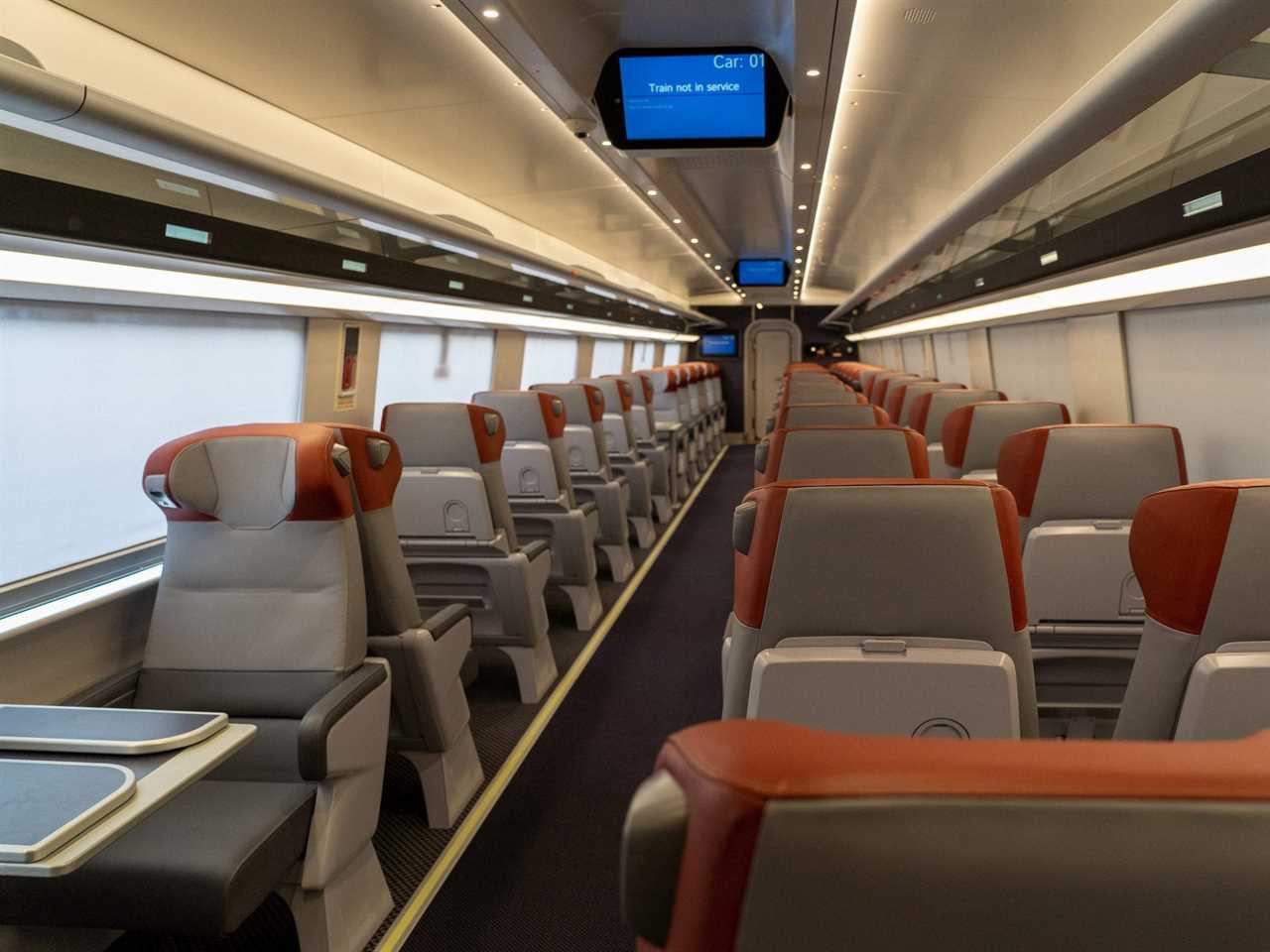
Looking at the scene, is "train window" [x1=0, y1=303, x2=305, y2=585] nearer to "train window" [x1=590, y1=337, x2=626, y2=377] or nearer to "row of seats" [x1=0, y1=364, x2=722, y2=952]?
"row of seats" [x1=0, y1=364, x2=722, y2=952]

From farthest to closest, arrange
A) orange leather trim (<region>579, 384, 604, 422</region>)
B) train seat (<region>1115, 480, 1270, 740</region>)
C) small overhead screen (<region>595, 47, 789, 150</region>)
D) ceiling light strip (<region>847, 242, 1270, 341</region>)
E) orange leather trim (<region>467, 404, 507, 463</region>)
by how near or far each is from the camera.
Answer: orange leather trim (<region>579, 384, 604, 422</region>) → orange leather trim (<region>467, 404, 507, 463</region>) → small overhead screen (<region>595, 47, 789, 150</region>) → ceiling light strip (<region>847, 242, 1270, 341</region>) → train seat (<region>1115, 480, 1270, 740</region>)

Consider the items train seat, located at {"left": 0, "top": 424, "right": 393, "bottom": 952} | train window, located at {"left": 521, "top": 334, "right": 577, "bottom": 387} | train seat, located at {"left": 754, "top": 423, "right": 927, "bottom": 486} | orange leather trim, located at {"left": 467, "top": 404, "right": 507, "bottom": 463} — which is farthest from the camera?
train window, located at {"left": 521, "top": 334, "right": 577, "bottom": 387}

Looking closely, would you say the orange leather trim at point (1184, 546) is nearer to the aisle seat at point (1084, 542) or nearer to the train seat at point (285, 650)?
the aisle seat at point (1084, 542)

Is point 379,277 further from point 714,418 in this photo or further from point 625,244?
point 714,418

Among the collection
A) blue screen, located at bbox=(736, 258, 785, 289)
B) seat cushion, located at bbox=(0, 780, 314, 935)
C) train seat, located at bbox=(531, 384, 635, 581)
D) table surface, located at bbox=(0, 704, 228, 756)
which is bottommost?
seat cushion, located at bbox=(0, 780, 314, 935)

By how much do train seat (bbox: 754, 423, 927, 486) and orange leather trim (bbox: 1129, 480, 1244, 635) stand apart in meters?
2.07

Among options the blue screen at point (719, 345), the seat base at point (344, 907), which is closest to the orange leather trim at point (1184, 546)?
the seat base at point (344, 907)

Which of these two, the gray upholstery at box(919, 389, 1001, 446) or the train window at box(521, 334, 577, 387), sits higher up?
the train window at box(521, 334, 577, 387)

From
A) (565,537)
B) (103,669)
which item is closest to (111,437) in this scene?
(103,669)

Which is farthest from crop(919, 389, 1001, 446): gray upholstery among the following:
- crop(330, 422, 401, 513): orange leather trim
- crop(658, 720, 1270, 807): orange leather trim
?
crop(658, 720, 1270, 807): orange leather trim

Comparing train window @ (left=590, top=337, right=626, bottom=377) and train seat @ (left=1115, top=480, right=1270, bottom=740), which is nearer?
train seat @ (left=1115, top=480, right=1270, bottom=740)

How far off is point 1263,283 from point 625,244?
919 centimetres

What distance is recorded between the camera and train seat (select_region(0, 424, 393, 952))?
120 inches

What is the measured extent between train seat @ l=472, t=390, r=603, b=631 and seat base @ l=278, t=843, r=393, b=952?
3.62 metres
